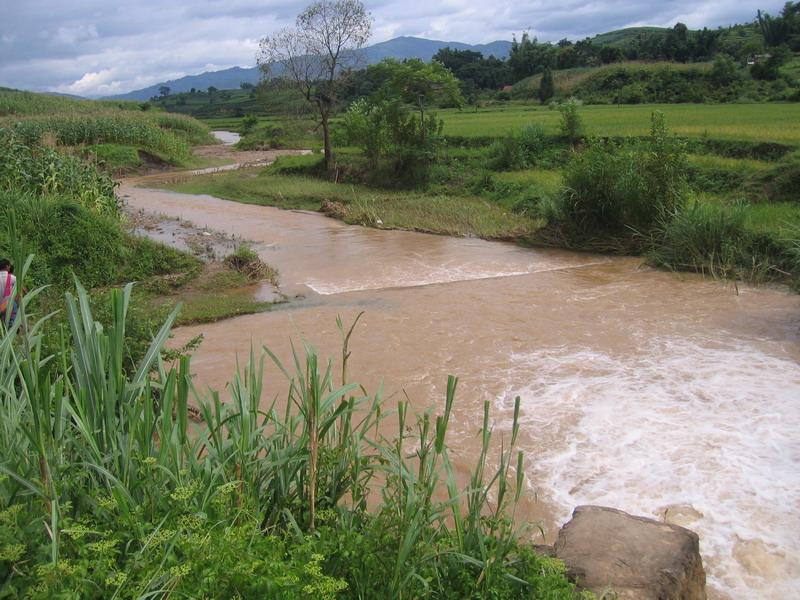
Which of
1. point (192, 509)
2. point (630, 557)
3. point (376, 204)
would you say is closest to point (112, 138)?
point (376, 204)

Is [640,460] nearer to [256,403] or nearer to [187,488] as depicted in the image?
[256,403]

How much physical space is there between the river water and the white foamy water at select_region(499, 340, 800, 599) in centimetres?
1

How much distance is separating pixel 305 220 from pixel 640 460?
1216 centimetres

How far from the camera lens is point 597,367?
22.9 feet

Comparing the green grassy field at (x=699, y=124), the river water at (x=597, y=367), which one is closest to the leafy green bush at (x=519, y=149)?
the green grassy field at (x=699, y=124)

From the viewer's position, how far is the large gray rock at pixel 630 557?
2895 mm

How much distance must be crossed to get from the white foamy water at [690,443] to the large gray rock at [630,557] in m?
0.87

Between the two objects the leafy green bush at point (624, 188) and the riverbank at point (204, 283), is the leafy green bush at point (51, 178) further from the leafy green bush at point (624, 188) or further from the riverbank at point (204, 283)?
the leafy green bush at point (624, 188)

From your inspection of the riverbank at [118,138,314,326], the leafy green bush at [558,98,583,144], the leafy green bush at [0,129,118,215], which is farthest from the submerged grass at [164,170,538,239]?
the leafy green bush at [0,129,118,215]

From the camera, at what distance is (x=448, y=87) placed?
1853 centimetres

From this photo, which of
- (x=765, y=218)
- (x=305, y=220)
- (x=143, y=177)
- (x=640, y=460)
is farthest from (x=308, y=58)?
(x=640, y=460)

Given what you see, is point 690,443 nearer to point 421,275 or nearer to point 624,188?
point 421,275

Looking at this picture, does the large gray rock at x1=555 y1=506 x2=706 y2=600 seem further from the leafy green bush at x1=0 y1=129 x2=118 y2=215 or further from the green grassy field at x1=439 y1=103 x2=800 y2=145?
the green grassy field at x1=439 y1=103 x2=800 y2=145

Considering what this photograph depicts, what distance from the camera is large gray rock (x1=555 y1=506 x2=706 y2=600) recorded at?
2895 mm
